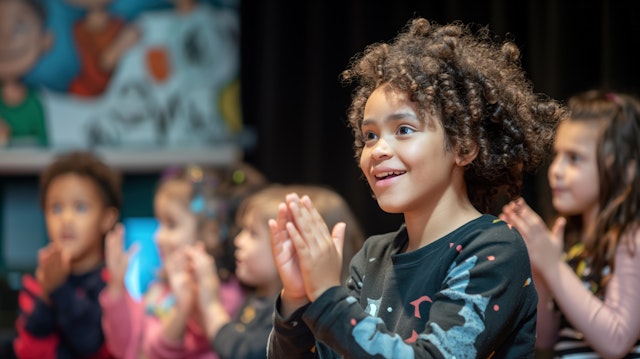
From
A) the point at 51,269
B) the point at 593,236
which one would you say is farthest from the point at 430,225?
the point at 51,269

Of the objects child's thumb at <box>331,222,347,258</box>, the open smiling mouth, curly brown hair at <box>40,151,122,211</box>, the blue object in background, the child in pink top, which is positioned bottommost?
the blue object in background

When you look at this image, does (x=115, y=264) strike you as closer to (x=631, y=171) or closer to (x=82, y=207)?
(x=82, y=207)

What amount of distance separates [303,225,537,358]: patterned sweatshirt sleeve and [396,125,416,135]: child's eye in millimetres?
187

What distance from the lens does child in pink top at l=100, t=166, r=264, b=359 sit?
2.41 meters

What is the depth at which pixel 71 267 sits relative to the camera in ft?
8.70

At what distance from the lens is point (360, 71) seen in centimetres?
139

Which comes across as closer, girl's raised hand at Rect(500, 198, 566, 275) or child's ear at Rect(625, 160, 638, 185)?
girl's raised hand at Rect(500, 198, 566, 275)

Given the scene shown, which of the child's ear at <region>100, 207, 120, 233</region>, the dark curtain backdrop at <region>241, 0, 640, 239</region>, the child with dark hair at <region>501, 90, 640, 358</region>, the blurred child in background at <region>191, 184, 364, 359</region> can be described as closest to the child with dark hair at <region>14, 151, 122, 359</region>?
the child's ear at <region>100, 207, 120, 233</region>

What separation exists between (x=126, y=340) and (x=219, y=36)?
80.6 inches

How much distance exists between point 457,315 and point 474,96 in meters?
0.34

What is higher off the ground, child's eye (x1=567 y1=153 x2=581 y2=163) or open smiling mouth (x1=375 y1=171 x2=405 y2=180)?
open smiling mouth (x1=375 y1=171 x2=405 y2=180)

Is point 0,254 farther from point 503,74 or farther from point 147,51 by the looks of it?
point 503,74

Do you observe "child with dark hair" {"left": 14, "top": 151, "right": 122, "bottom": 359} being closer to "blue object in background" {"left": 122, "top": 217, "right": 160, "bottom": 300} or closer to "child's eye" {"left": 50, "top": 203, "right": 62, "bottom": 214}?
"child's eye" {"left": 50, "top": 203, "right": 62, "bottom": 214}

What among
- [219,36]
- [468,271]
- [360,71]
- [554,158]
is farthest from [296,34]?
[468,271]
